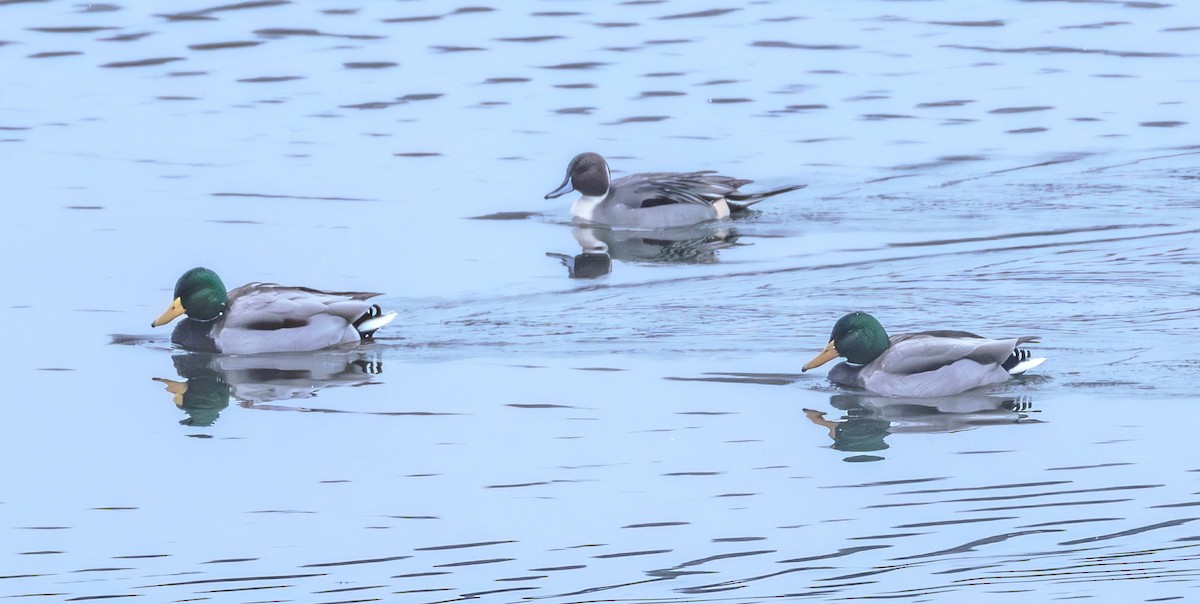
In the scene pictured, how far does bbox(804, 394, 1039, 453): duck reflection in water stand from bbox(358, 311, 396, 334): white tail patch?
9.96ft

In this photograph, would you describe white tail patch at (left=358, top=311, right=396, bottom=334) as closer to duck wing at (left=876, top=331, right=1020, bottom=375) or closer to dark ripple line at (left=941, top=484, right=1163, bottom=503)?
duck wing at (left=876, top=331, right=1020, bottom=375)

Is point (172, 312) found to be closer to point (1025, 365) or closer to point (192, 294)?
point (192, 294)

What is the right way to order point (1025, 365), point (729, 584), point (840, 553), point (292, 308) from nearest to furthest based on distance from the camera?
point (729, 584) < point (840, 553) < point (1025, 365) < point (292, 308)

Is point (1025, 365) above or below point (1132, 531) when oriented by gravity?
above

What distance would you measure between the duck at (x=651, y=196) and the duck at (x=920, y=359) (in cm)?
524

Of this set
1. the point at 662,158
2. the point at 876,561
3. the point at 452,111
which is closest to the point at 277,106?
the point at 452,111

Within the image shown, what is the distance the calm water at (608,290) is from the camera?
10.1 m

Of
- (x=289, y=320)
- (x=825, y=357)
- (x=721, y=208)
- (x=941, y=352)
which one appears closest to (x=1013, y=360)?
(x=941, y=352)

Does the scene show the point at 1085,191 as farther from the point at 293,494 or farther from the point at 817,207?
the point at 293,494

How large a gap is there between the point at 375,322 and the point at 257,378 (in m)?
0.93

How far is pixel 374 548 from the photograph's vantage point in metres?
10.2

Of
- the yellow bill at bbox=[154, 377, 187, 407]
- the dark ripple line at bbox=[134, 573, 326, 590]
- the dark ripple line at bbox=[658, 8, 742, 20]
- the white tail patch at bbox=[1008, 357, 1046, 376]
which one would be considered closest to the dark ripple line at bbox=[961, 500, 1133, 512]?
the white tail patch at bbox=[1008, 357, 1046, 376]

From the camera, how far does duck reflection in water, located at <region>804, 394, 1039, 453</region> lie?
12.2 metres

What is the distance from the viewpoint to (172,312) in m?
14.2
